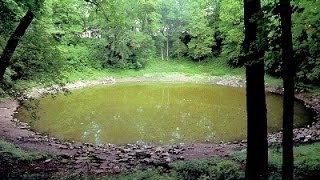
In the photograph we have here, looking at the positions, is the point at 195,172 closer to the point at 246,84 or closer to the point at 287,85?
the point at 246,84

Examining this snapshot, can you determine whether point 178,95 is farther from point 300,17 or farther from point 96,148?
point 300,17

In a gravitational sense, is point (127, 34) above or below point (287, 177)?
above

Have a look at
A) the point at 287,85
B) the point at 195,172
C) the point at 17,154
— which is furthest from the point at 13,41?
the point at 287,85

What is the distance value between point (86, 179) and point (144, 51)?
36443mm

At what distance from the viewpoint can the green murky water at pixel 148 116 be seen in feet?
52.0

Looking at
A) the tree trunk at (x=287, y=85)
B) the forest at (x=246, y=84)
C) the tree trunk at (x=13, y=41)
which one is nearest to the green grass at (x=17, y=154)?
the forest at (x=246, y=84)

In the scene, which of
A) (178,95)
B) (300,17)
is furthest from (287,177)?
(178,95)

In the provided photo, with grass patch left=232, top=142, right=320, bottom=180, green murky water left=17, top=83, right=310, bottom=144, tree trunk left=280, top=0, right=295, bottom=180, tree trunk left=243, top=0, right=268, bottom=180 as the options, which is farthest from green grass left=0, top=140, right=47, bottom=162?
tree trunk left=280, top=0, right=295, bottom=180

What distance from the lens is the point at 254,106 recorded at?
20.8 ft

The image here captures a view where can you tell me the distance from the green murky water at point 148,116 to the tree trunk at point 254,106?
7.83 m

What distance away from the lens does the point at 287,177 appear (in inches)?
190

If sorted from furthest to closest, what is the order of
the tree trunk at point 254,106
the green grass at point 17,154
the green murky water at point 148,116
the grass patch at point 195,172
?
the green murky water at point 148,116
the green grass at point 17,154
the grass patch at point 195,172
the tree trunk at point 254,106

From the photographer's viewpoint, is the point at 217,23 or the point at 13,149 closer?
the point at 13,149

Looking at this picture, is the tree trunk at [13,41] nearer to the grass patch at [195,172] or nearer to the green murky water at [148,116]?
the green murky water at [148,116]
